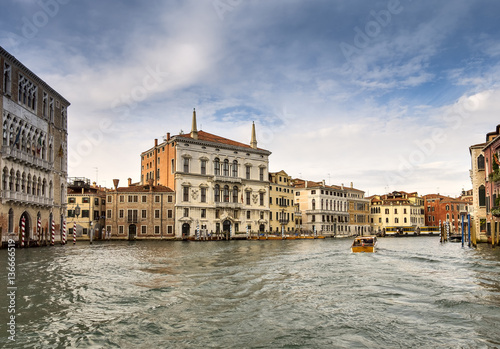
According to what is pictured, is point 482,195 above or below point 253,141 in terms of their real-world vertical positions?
below

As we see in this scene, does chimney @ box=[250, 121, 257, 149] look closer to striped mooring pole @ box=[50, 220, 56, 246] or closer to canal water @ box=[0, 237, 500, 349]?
striped mooring pole @ box=[50, 220, 56, 246]

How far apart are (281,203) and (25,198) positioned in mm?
37108

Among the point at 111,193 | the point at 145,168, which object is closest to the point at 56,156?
the point at 111,193

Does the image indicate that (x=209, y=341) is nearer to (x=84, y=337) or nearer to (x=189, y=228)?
(x=84, y=337)

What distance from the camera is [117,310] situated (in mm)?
8680

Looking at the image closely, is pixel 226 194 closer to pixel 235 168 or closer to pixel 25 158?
pixel 235 168

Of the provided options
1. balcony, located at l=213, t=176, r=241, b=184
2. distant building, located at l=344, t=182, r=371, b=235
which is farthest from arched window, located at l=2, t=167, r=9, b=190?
distant building, located at l=344, t=182, r=371, b=235

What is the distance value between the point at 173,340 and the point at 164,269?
368 inches

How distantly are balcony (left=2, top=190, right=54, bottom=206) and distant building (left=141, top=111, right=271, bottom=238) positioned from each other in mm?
16894

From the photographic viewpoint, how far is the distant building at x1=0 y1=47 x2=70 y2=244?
89.9 ft

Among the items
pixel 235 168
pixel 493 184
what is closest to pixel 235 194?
pixel 235 168

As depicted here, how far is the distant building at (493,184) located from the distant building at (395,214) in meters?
48.3

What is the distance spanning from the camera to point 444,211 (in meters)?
86.6

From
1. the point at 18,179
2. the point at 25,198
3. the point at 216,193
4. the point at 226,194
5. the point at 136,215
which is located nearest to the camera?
the point at 18,179
